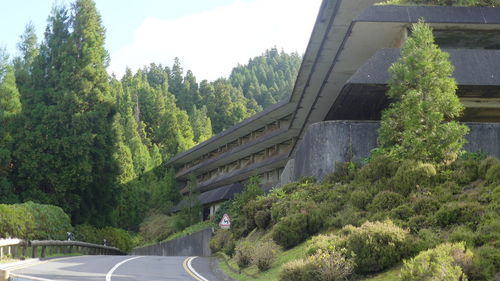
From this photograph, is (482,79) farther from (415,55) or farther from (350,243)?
(350,243)

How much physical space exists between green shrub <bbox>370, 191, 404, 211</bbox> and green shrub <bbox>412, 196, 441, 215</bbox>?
3.23 feet

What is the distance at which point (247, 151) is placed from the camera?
6291cm

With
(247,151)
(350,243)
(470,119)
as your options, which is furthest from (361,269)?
(247,151)

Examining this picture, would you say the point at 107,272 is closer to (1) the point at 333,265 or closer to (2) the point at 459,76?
(1) the point at 333,265

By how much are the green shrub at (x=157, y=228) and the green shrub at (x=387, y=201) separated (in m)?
40.2

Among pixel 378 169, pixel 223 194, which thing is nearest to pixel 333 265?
pixel 378 169

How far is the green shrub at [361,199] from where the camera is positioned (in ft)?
62.8

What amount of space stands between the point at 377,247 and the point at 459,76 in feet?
41.6

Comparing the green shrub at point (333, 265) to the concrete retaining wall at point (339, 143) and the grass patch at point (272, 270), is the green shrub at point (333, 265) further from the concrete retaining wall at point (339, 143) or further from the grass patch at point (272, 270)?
the concrete retaining wall at point (339, 143)

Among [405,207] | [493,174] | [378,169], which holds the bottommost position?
[405,207]

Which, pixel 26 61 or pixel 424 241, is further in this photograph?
pixel 26 61

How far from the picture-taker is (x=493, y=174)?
1714 cm

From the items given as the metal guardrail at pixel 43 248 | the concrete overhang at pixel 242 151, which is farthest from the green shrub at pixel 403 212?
the concrete overhang at pixel 242 151

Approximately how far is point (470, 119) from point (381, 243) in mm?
17582
